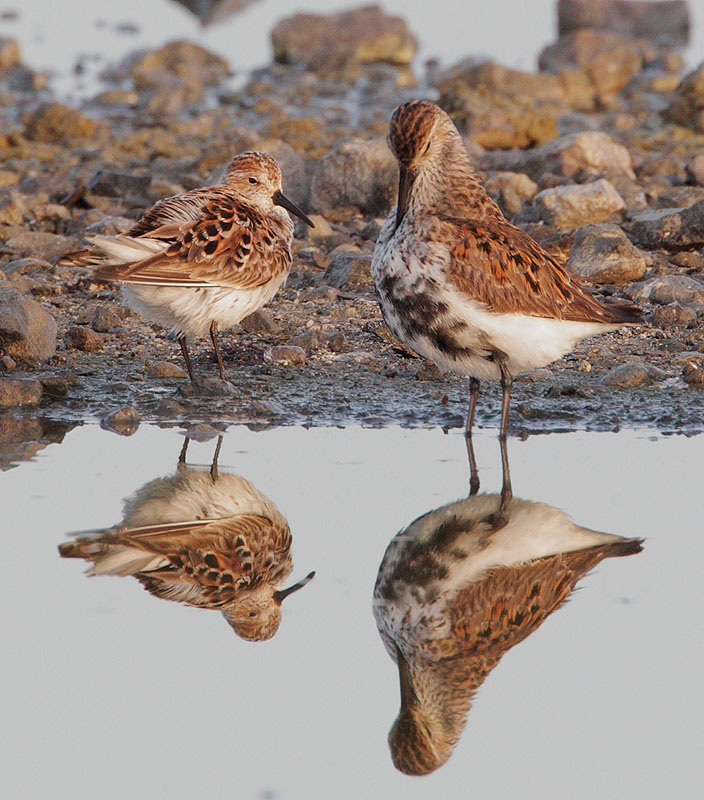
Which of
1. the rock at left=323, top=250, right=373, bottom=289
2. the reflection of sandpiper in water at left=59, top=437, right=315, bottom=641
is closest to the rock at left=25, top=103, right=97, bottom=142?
the rock at left=323, top=250, right=373, bottom=289

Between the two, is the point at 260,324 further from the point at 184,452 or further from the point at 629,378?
the point at 629,378

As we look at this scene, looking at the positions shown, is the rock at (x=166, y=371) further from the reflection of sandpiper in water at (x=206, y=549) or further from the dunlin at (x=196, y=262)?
the reflection of sandpiper in water at (x=206, y=549)

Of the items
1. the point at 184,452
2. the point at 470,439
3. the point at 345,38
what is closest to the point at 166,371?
the point at 184,452

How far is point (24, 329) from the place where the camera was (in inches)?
375

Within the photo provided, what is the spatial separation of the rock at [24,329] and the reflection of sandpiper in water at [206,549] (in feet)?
8.38

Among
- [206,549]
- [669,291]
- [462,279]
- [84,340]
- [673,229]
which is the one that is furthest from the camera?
[673,229]

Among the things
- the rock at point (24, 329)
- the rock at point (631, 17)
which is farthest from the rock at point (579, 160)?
the rock at point (631, 17)

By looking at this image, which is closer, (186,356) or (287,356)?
(186,356)

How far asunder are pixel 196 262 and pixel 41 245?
11.6ft

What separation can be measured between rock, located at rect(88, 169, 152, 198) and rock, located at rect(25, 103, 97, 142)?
135 inches

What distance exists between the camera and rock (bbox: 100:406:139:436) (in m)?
8.50

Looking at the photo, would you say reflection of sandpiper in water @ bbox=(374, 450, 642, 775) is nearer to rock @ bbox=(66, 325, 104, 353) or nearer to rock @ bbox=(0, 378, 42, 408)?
rock @ bbox=(0, 378, 42, 408)

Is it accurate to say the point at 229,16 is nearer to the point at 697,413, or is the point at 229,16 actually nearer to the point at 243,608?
the point at 697,413

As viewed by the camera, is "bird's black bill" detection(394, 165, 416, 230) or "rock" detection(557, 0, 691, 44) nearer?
"bird's black bill" detection(394, 165, 416, 230)
